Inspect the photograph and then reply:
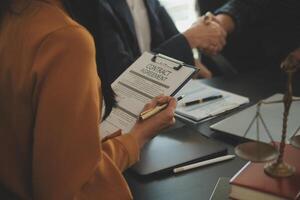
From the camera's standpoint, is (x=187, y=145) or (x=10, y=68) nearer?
(x=10, y=68)

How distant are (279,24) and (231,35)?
0.73ft

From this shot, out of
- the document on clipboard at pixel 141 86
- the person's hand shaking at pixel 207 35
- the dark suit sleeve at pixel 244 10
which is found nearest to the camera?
the document on clipboard at pixel 141 86

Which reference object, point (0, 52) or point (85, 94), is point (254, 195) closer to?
point (85, 94)

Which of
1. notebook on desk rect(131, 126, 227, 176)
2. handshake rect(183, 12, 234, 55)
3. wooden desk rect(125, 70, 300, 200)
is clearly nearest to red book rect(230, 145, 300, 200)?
wooden desk rect(125, 70, 300, 200)

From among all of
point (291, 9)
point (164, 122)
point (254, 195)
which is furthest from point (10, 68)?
point (291, 9)

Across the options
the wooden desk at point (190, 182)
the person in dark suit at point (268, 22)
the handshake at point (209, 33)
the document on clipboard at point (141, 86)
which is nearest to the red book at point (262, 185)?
the wooden desk at point (190, 182)

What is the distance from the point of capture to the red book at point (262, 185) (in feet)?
2.89

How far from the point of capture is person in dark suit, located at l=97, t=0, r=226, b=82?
167 cm

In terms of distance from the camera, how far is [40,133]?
817 mm

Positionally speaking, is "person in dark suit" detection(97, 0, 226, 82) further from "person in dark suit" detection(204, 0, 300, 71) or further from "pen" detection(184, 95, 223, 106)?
"pen" detection(184, 95, 223, 106)

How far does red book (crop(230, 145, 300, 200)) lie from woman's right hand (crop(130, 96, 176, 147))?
0.23 m

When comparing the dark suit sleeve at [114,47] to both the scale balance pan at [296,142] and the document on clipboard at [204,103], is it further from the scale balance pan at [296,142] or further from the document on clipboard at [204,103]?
the scale balance pan at [296,142]

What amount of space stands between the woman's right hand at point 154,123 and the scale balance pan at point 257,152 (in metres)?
0.27

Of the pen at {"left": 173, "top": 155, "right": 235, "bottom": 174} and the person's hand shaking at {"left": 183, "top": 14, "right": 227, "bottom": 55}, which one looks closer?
the pen at {"left": 173, "top": 155, "right": 235, "bottom": 174}
